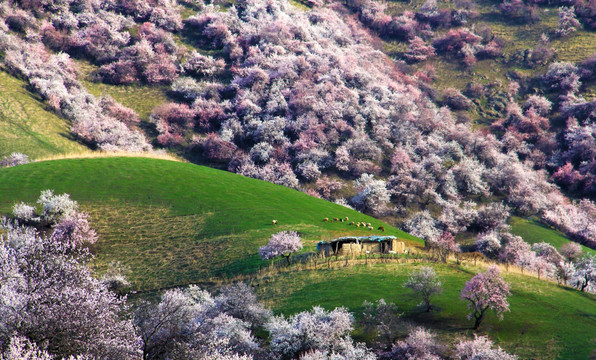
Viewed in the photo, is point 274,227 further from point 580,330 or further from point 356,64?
point 356,64

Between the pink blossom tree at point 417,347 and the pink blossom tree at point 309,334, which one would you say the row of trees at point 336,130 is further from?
the pink blossom tree at point 417,347

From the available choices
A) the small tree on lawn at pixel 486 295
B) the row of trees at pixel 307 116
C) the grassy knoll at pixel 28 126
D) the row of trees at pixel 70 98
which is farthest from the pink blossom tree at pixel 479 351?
the row of trees at pixel 70 98

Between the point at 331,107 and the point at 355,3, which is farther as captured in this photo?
the point at 355,3

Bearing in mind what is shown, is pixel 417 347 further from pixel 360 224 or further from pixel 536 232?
pixel 536 232

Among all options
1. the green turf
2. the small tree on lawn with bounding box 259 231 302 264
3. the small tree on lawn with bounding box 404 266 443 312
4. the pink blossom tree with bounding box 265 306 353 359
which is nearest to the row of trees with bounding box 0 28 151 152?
the small tree on lawn with bounding box 259 231 302 264

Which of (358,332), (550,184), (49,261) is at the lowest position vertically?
(358,332)

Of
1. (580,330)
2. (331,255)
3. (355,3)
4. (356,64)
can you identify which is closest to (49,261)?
(331,255)
